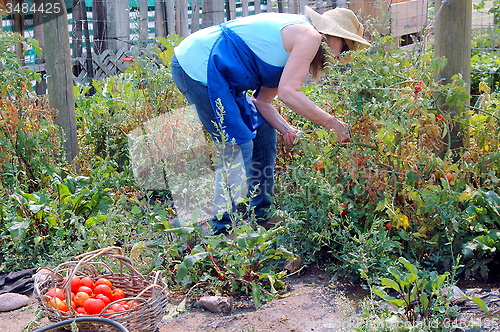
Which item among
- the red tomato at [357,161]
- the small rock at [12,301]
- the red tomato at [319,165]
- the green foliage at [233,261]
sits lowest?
the small rock at [12,301]

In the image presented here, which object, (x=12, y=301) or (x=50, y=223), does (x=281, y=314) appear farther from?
(x=50, y=223)

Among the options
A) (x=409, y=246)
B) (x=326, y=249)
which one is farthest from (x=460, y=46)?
(x=326, y=249)

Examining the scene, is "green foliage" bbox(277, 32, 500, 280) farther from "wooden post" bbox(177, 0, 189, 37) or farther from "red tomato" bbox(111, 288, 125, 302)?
"wooden post" bbox(177, 0, 189, 37)

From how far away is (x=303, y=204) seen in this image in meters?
3.40

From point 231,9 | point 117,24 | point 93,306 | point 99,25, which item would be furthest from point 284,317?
point 99,25

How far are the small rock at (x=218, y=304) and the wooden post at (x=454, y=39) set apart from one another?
4.88 ft

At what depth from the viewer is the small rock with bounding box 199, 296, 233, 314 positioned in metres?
2.85

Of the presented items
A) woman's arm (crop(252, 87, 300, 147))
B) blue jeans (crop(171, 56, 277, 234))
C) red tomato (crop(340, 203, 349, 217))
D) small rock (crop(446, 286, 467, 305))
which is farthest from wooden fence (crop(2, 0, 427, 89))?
small rock (crop(446, 286, 467, 305))

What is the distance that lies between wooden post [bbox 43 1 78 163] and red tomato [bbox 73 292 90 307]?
6.83ft

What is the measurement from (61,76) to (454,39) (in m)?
2.89

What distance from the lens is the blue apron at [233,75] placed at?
337cm

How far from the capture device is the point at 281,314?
2.82 m

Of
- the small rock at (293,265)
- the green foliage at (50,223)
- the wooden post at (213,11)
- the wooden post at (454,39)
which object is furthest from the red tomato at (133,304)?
the wooden post at (213,11)

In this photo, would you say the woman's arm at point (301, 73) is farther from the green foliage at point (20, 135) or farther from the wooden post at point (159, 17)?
the wooden post at point (159, 17)
